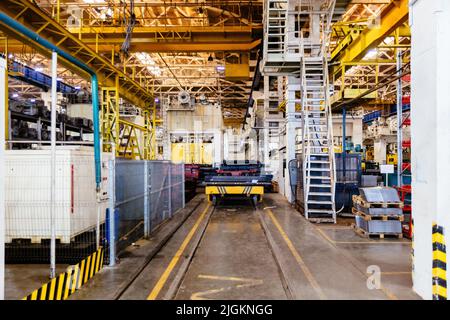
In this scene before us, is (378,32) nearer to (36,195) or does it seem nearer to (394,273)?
(394,273)

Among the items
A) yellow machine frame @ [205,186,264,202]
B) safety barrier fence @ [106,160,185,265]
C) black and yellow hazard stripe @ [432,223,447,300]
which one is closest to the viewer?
black and yellow hazard stripe @ [432,223,447,300]

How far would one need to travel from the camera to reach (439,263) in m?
3.70

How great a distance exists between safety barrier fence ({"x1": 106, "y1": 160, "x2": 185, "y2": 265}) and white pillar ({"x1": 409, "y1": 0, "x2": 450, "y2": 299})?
15.9 feet

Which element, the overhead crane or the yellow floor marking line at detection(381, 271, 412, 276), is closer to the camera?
the yellow floor marking line at detection(381, 271, 412, 276)

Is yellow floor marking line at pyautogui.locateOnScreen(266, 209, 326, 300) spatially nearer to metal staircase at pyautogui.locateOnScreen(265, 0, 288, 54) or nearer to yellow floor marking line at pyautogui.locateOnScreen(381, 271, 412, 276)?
yellow floor marking line at pyautogui.locateOnScreen(381, 271, 412, 276)

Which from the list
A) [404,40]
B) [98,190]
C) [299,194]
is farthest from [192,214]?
[404,40]

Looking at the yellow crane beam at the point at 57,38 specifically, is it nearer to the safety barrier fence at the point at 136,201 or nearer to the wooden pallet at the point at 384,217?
the safety barrier fence at the point at 136,201

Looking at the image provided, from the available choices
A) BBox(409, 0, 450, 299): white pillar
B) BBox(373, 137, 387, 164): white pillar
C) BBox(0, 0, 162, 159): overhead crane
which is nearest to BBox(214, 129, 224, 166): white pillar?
BBox(0, 0, 162, 159): overhead crane

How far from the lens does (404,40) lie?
800 inches

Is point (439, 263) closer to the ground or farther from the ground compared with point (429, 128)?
closer to the ground

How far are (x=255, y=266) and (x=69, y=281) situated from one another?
3042 mm

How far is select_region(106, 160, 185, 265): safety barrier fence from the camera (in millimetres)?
5465

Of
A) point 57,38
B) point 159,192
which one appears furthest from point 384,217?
point 57,38
